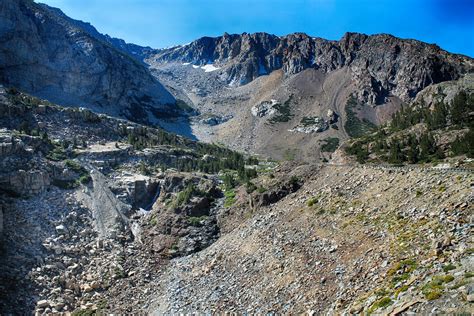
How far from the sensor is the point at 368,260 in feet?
67.1

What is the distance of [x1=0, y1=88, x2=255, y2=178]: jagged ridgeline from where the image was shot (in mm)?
64625

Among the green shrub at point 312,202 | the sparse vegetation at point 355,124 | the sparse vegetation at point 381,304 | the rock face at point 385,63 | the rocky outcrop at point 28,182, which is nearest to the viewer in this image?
the sparse vegetation at point 381,304

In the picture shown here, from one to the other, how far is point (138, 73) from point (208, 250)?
156m

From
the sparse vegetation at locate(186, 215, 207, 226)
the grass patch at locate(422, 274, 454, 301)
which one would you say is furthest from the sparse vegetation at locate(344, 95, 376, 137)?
the grass patch at locate(422, 274, 454, 301)

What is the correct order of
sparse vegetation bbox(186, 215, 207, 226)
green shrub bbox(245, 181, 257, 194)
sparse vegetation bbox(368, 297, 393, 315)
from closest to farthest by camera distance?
sparse vegetation bbox(368, 297, 393, 315) < sparse vegetation bbox(186, 215, 207, 226) < green shrub bbox(245, 181, 257, 194)

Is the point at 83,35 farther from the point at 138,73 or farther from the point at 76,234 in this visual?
the point at 76,234

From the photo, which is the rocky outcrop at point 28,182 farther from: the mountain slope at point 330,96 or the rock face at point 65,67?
the mountain slope at point 330,96

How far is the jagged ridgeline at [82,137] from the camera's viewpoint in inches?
2544

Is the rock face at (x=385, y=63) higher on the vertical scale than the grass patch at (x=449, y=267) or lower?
higher

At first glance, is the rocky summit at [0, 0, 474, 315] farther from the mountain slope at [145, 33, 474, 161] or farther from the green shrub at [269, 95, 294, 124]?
the green shrub at [269, 95, 294, 124]

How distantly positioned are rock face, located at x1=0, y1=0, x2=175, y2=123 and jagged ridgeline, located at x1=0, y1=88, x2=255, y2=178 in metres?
44.3

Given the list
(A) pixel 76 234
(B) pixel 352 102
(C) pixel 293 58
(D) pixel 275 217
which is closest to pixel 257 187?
(D) pixel 275 217

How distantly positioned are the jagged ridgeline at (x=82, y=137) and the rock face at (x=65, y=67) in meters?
44.3

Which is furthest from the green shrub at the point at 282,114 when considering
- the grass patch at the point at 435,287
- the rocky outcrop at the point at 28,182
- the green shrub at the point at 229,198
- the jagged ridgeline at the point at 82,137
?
the grass patch at the point at 435,287
